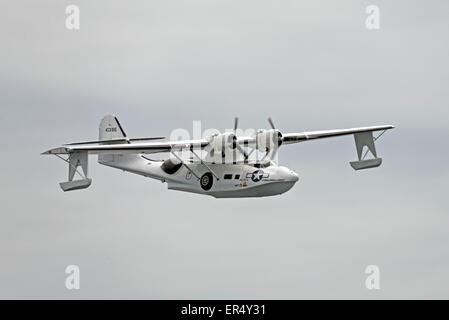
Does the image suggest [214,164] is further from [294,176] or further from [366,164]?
[366,164]

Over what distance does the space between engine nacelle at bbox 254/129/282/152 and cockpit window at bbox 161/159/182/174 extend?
16.3ft

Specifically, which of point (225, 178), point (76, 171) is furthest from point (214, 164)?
point (76, 171)

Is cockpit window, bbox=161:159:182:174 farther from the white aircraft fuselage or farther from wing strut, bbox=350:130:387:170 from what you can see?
wing strut, bbox=350:130:387:170

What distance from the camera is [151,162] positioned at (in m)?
64.2

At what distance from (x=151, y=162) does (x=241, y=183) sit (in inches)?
272

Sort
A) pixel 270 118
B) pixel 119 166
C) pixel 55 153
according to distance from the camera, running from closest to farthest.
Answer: pixel 55 153 < pixel 270 118 < pixel 119 166

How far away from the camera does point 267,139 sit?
197ft

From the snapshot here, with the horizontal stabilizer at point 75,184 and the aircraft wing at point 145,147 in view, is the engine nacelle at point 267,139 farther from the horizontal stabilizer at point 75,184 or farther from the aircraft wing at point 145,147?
the horizontal stabilizer at point 75,184

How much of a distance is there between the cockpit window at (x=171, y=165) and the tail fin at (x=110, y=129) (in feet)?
15.1

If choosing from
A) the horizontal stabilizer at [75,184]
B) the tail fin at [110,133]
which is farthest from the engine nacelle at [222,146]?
the tail fin at [110,133]

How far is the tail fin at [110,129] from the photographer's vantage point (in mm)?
66500

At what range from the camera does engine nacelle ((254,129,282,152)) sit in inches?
2360

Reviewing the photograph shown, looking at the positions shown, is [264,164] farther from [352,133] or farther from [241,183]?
[352,133]

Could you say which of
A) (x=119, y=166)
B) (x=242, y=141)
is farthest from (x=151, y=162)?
(x=242, y=141)
